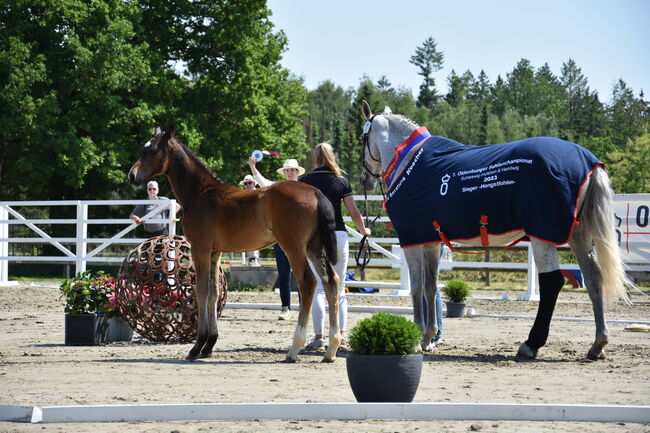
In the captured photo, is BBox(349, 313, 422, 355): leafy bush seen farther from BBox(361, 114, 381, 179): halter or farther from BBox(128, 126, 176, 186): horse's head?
BBox(361, 114, 381, 179): halter

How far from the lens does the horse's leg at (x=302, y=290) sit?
26.2 ft

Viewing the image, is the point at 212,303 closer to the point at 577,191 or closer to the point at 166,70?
the point at 577,191

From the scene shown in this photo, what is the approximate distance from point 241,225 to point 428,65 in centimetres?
9683

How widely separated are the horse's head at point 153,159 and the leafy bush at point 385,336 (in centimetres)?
364

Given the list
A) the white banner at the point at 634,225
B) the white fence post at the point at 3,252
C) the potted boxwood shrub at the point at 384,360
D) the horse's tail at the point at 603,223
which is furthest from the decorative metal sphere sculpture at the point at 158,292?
the white fence post at the point at 3,252

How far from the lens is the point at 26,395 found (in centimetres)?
602

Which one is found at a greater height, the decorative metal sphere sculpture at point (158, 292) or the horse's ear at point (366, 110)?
the horse's ear at point (366, 110)

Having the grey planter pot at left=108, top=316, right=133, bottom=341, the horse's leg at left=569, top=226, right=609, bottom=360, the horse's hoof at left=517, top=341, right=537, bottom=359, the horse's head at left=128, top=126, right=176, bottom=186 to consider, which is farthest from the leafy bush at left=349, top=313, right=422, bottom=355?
the grey planter pot at left=108, top=316, right=133, bottom=341

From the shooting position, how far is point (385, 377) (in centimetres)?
566

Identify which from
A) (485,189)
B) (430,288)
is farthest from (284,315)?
(485,189)

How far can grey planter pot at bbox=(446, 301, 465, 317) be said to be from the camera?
1313cm

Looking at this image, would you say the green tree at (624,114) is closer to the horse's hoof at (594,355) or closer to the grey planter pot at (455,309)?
the grey planter pot at (455,309)

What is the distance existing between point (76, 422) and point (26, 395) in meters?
1.14

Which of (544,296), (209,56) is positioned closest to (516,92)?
(209,56)
